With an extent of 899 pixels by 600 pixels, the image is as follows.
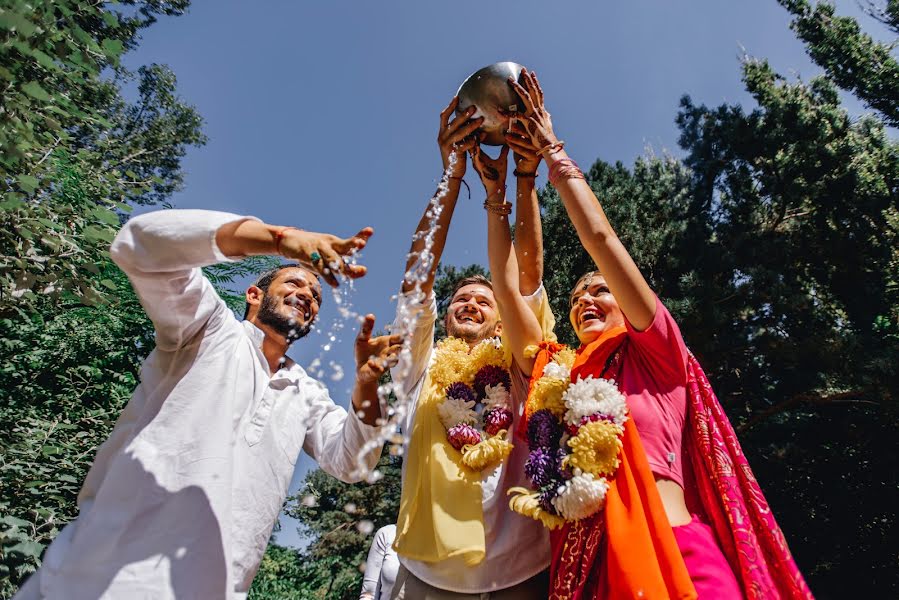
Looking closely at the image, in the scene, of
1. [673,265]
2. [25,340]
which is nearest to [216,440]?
[25,340]

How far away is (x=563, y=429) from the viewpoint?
8.25 feet

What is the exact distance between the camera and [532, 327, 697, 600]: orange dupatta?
6.27ft

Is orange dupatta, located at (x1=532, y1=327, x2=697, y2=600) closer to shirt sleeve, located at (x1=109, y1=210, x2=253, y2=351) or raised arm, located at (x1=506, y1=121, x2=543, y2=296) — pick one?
raised arm, located at (x1=506, y1=121, x2=543, y2=296)

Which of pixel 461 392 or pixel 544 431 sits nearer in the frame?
pixel 544 431

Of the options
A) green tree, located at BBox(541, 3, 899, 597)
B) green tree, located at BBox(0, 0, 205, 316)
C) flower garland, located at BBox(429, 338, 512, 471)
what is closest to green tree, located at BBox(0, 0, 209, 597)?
green tree, located at BBox(0, 0, 205, 316)

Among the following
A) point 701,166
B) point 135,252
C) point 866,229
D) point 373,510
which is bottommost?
point 135,252

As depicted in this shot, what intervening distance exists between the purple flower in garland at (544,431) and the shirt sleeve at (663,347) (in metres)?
0.49

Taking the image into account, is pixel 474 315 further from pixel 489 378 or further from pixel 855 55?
pixel 855 55

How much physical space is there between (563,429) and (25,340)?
13.9ft

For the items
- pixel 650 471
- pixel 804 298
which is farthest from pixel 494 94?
pixel 804 298

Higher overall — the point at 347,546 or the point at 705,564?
the point at 347,546

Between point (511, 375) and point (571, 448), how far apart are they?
68 centimetres

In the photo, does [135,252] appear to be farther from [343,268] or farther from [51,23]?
[51,23]

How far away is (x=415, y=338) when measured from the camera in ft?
9.95
